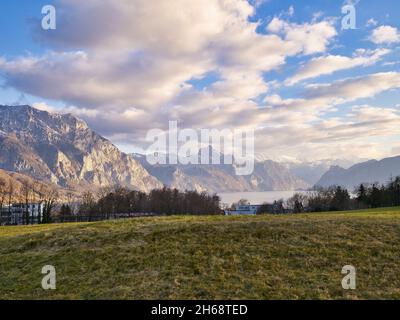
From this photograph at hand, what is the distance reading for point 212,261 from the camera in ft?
56.0

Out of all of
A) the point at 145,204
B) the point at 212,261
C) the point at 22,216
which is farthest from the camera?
the point at 145,204

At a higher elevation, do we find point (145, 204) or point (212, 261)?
point (212, 261)

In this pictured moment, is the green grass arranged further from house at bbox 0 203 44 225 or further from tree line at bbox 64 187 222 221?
tree line at bbox 64 187 222 221

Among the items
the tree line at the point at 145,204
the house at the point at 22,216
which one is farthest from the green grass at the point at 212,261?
the tree line at the point at 145,204

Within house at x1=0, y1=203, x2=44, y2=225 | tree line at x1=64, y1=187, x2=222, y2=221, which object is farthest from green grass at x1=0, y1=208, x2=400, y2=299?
tree line at x1=64, y1=187, x2=222, y2=221

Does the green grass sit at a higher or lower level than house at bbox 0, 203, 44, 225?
higher

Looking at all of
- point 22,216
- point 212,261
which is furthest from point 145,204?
point 212,261

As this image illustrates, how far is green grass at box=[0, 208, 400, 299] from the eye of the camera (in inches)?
555

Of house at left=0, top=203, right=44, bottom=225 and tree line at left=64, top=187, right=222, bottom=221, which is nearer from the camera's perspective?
house at left=0, top=203, right=44, bottom=225

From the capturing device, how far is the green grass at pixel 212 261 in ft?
46.3

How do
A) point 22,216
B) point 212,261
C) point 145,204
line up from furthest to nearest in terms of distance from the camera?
point 145,204 → point 22,216 → point 212,261

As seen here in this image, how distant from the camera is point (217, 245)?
63.3 feet

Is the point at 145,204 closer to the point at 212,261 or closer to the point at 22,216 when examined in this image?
the point at 22,216
